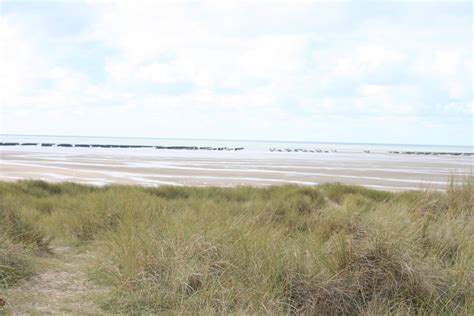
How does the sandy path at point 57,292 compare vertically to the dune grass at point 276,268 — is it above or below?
below

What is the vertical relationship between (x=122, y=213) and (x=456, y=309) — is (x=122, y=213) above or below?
above

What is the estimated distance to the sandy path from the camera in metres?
4.73

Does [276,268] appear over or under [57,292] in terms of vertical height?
over

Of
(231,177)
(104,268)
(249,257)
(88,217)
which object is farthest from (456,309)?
(231,177)

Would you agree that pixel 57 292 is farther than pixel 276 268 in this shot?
Yes

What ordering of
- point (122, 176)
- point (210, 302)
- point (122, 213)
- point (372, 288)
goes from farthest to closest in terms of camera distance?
point (122, 176) < point (122, 213) < point (372, 288) < point (210, 302)

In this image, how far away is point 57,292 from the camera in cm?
526

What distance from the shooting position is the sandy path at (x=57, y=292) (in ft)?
15.5

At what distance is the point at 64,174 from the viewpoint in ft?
79.4

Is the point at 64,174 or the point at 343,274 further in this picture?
the point at 64,174

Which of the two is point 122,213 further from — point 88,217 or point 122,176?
point 122,176

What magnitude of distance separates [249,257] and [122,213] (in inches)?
144

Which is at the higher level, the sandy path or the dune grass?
the dune grass

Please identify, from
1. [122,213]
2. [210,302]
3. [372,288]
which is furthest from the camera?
[122,213]
